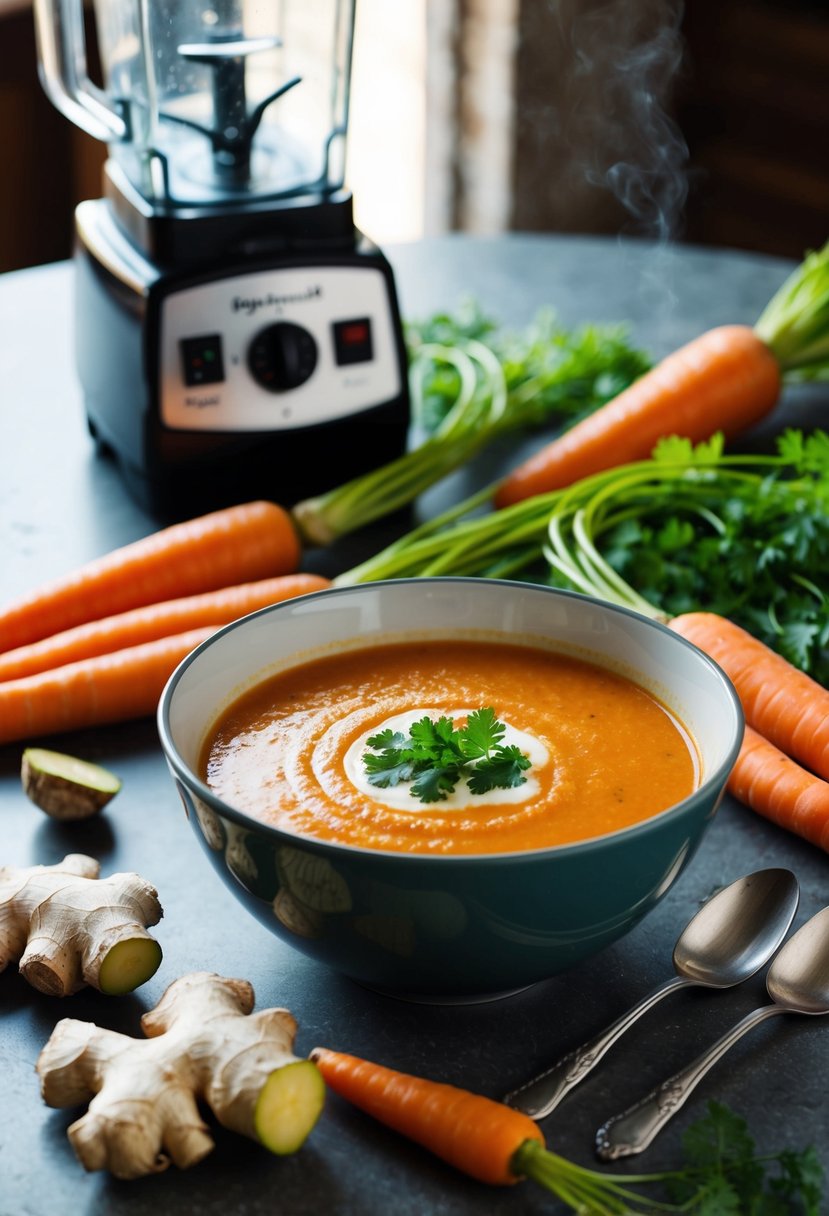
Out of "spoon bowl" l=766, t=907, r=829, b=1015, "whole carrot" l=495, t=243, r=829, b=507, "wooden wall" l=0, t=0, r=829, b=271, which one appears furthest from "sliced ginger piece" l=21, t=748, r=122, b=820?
"wooden wall" l=0, t=0, r=829, b=271

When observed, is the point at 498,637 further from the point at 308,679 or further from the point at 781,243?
the point at 781,243

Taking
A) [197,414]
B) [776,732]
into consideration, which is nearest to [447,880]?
[776,732]

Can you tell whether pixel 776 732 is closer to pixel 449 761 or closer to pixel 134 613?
pixel 449 761

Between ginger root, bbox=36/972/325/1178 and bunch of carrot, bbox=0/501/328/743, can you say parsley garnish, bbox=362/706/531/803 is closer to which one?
ginger root, bbox=36/972/325/1178

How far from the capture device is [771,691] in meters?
1.29

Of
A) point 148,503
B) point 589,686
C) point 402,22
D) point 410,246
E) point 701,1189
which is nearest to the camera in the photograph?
point 701,1189

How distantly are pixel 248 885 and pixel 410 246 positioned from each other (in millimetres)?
1830

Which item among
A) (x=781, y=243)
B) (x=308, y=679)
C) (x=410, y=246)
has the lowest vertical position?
(x=781, y=243)

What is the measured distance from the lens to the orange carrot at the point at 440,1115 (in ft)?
2.64

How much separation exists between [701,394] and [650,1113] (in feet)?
3.87

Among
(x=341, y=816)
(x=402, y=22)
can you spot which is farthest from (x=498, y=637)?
(x=402, y=22)

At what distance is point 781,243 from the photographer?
421 cm

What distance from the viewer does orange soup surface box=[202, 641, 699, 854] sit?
930mm

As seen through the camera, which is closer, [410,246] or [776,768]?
[776,768]
